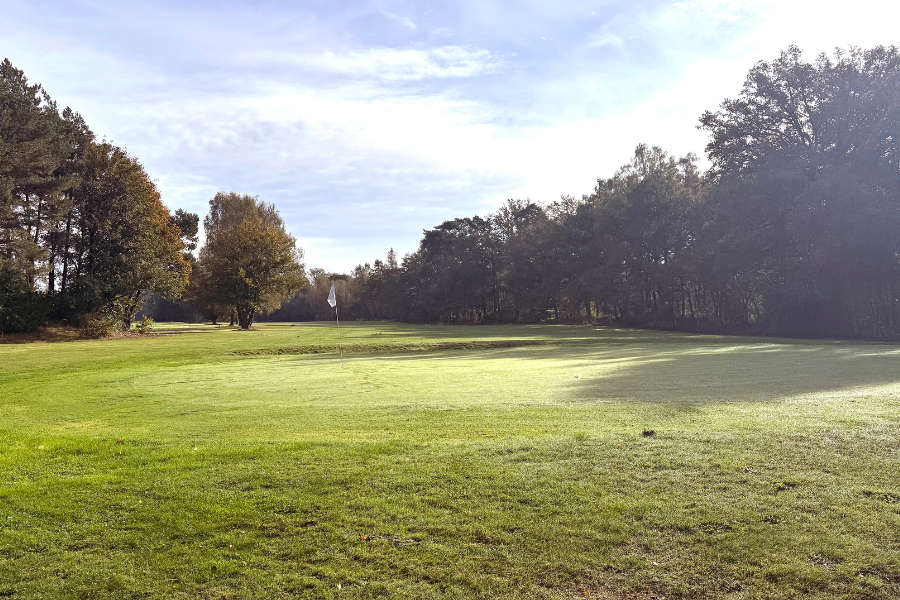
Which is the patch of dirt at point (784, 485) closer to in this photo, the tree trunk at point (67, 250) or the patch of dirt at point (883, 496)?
Answer: the patch of dirt at point (883, 496)

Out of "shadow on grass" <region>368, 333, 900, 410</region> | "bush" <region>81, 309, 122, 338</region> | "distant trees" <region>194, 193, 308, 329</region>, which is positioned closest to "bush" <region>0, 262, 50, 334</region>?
"bush" <region>81, 309, 122, 338</region>

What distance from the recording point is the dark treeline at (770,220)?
40344mm

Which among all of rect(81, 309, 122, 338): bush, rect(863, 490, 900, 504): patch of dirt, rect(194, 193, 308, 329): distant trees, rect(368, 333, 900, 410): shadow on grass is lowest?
rect(863, 490, 900, 504): patch of dirt

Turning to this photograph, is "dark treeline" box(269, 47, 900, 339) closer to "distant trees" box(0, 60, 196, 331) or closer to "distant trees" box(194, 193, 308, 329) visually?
"distant trees" box(194, 193, 308, 329)

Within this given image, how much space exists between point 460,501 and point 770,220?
149ft

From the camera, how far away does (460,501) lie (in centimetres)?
559

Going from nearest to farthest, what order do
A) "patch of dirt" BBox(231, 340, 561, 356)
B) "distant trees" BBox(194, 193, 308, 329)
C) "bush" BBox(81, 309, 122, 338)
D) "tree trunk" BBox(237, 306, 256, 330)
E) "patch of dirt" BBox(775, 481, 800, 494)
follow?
"patch of dirt" BBox(775, 481, 800, 494) < "patch of dirt" BBox(231, 340, 561, 356) < "bush" BBox(81, 309, 122, 338) < "distant trees" BBox(194, 193, 308, 329) < "tree trunk" BBox(237, 306, 256, 330)

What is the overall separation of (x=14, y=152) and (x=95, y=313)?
1202cm

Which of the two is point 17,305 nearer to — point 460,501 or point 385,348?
point 385,348

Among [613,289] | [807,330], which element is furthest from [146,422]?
[613,289]

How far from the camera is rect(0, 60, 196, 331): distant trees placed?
3725cm

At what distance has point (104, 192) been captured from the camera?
45.3 meters

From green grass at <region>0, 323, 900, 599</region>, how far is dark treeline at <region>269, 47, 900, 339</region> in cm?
3725

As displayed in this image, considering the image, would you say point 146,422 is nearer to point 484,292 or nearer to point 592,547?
point 592,547
